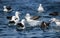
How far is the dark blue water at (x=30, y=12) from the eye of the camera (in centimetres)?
1552

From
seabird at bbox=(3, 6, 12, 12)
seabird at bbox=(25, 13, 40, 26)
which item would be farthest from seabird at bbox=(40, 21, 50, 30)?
seabird at bbox=(3, 6, 12, 12)

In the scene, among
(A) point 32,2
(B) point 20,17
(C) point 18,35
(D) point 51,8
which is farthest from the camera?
(A) point 32,2

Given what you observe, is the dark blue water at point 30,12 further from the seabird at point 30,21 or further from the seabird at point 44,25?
the seabird at point 30,21

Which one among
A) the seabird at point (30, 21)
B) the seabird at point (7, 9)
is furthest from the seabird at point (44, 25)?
the seabird at point (7, 9)

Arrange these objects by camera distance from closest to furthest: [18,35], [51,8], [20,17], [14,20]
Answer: [18,35] < [14,20] < [20,17] < [51,8]

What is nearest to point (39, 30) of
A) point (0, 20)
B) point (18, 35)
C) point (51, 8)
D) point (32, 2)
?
point (18, 35)

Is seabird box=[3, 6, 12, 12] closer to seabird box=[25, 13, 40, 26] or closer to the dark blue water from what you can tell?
the dark blue water

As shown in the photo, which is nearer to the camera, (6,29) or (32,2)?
(6,29)

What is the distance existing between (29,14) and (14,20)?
5.99 ft

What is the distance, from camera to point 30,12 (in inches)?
806

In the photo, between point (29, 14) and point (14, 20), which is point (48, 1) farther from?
point (14, 20)

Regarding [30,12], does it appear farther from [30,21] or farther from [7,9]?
[30,21]

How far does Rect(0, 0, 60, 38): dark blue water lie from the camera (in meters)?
15.5

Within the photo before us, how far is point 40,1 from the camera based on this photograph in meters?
24.2
